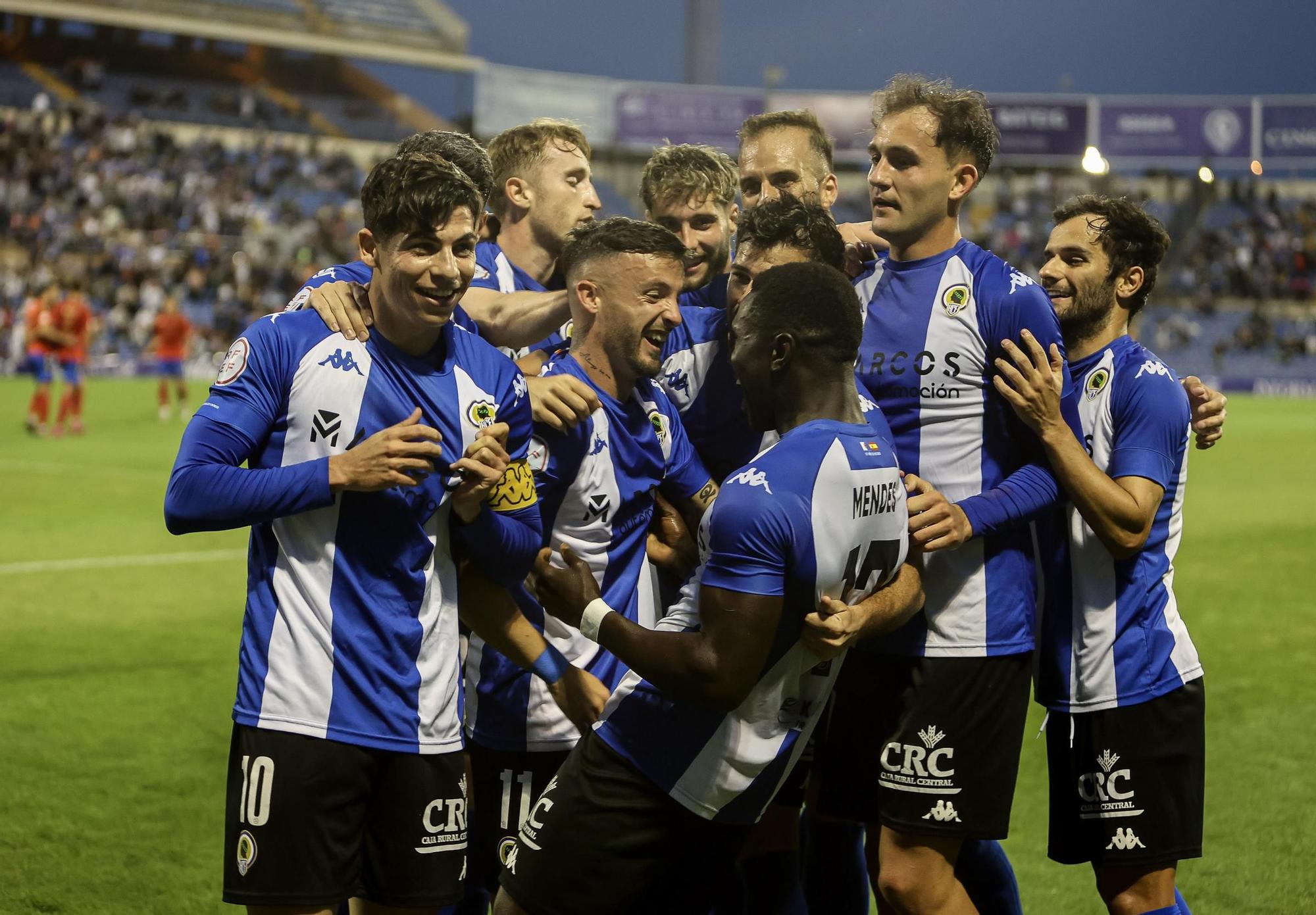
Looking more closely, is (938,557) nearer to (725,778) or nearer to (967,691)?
(967,691)

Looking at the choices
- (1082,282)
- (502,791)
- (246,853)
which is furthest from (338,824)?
(1082,282)

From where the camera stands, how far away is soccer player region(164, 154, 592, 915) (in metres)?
3.05

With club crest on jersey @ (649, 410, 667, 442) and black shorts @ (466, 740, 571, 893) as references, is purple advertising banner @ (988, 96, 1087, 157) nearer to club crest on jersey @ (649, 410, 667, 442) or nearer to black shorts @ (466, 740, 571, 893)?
club crest on jersey @ (649, 410, 667, 442)

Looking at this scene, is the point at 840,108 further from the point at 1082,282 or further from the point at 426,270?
the point at 426,270

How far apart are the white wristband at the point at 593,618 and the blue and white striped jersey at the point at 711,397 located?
45.1 inches

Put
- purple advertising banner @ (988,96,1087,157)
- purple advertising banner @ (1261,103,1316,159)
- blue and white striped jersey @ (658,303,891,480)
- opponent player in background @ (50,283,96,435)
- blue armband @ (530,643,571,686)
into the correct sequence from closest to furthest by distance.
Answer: blue armband @ (530,643,571,686), blue and white striped jersey @ (658,303,891,480), opponent player in background @ (50,283,96,435), purple advertising banner @ (1261,103,1316,159), purple advertising banner @ (988,96,1087,157)

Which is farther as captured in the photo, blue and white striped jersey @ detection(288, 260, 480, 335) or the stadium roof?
the stadium roof

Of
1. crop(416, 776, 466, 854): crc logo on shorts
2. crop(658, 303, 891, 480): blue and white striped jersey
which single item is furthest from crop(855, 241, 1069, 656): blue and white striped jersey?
crop(416, 776, 466, 854): crc logo on shorts

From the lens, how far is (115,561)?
11477 mm

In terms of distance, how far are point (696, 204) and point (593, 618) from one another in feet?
6.32

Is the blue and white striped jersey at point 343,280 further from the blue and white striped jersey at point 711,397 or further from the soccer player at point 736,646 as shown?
the soccer player at point 736,646

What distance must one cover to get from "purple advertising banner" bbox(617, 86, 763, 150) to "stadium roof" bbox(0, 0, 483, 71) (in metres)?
7.70

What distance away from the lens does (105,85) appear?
165ft

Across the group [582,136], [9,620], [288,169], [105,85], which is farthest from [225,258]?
[582,136]
